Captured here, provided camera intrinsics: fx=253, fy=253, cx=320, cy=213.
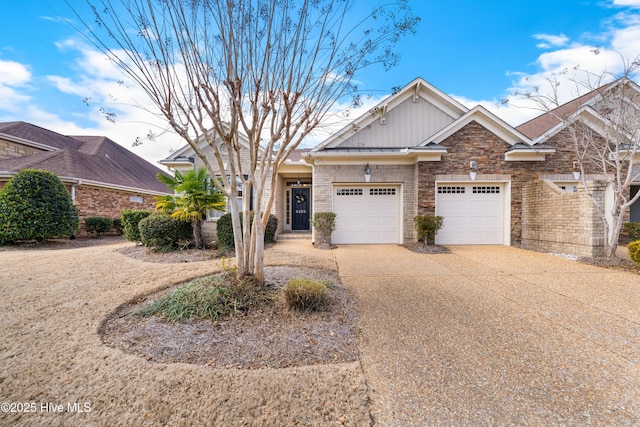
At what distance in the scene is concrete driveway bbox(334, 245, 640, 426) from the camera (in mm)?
1941

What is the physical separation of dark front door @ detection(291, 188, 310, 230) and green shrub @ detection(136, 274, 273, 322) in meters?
8.99

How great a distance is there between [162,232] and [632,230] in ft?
52.8

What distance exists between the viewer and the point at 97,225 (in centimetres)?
1210

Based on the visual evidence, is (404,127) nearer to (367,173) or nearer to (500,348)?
(367,173)

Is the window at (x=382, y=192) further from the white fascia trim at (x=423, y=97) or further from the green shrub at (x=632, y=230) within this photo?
the green shrub at (x=632, y=230)

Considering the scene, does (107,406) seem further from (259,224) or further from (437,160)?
(437,160)

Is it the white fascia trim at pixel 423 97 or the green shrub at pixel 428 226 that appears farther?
the white fascia trim at pixel 423 97

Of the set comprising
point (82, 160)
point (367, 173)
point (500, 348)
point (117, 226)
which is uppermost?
point (82, 160)

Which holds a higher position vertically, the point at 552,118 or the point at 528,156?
the point at 552,118

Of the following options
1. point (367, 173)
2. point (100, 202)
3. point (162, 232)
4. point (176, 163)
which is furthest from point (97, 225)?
point (367, 173)

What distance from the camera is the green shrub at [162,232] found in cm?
793

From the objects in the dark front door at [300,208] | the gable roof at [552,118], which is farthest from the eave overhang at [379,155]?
the gable roof at [552,118]

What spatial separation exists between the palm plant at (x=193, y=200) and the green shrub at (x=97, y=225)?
6.25 m

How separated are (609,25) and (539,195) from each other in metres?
5.06
